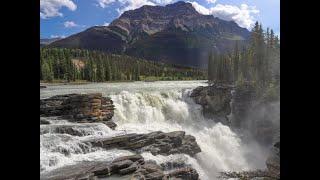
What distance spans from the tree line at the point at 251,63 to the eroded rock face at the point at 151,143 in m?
5.04

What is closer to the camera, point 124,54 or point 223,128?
point 223,128

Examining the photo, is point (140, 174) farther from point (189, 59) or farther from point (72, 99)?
point (189, 59)

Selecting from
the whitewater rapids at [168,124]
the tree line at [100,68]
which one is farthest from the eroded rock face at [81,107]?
the tree line at [100,68]

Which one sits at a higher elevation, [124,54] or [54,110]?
[124,54]

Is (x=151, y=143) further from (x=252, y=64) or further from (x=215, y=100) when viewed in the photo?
(x=252, y=64)

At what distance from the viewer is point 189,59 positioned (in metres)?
19.3

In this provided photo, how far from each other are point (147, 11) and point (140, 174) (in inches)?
634

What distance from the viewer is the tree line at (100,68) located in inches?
594

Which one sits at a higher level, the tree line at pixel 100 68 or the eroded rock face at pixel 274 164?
the tree line at pixel 100 68

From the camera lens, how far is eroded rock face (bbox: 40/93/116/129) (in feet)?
41.0

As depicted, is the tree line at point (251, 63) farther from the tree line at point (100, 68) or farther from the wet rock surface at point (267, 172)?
the wet rock surface at point (267, 172)

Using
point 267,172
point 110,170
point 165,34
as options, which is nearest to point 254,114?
point 267,172

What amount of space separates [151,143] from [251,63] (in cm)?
814
